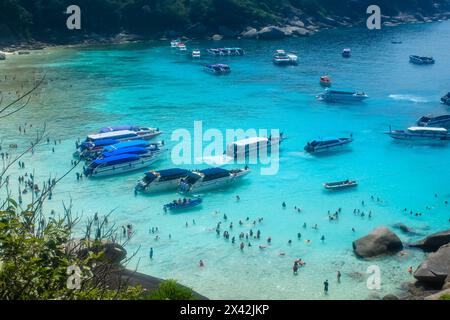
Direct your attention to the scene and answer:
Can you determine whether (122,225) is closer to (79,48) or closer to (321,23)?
(79,48)

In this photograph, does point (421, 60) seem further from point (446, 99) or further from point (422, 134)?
point (422, 134)

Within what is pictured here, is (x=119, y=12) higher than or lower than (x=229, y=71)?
higher

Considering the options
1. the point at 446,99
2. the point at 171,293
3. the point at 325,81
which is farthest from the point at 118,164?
the point at 446,99

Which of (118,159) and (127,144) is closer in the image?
(118,159)

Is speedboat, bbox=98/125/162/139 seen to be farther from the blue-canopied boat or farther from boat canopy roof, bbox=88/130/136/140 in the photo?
the blue-canopied boat

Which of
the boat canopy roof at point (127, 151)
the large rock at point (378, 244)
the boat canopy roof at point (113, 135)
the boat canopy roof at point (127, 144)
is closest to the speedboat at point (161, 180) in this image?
the boat canopy roof at point (127, 151)

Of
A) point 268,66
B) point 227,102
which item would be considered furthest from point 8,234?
point 268,66
